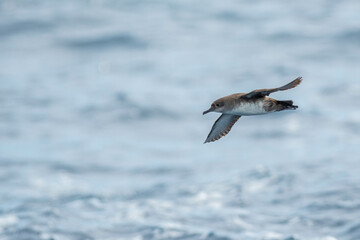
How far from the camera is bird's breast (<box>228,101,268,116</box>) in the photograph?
1145cm

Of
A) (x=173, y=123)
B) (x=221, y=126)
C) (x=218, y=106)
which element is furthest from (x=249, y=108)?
(x=173, y=123)

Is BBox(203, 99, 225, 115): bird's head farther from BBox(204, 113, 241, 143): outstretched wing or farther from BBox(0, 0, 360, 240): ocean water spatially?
BBox(0, 0, 360, 240): ocean water

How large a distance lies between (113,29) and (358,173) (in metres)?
31.1

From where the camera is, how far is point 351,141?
50031 millimetres

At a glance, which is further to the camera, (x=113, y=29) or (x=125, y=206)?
(x=113, y=29)

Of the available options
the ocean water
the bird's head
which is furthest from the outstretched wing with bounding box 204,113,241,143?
the ocean water

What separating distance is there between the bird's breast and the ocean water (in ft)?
69.1

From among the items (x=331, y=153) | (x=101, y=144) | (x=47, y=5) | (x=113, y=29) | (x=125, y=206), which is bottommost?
(x=125, y=206)

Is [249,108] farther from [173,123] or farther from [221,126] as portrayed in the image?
[173,123]

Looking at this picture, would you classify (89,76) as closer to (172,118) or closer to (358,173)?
(172,118)

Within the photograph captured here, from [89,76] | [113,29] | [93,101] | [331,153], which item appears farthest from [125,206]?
[113,29]

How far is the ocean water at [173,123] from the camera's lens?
37.4 m

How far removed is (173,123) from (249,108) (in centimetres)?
4372

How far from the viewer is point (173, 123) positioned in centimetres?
5516
